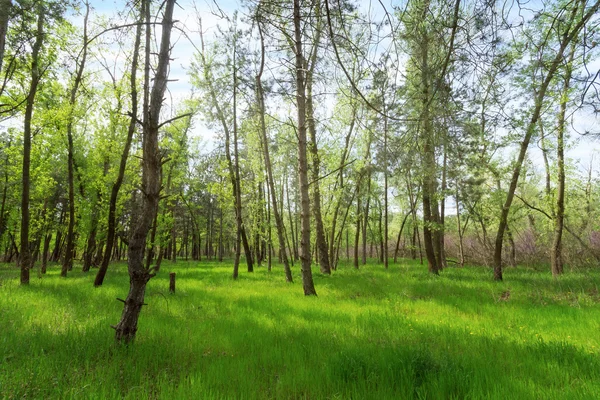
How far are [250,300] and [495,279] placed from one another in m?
8.72

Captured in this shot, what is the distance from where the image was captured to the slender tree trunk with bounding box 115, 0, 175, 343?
3.65 metres

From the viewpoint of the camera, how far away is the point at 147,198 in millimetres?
3721

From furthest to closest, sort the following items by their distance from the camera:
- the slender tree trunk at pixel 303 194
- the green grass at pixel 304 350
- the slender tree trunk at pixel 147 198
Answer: the slender tree trunk at pixel 303 194
the slender tree trunk at pixel 147 198
the green grass at pixel 304 350

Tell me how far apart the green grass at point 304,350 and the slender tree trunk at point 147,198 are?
42 centimetres

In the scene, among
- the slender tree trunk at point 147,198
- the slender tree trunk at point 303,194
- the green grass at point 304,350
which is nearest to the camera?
the green grass at point 304,350

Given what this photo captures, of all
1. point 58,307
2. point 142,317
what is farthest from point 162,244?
point 142,317

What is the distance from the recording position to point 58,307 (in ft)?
20.9

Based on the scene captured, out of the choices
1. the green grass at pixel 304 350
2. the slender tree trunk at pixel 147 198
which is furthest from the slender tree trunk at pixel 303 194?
the slender tree trunk at pixel 147 198

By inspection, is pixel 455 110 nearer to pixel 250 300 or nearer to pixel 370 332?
pixel 370 332

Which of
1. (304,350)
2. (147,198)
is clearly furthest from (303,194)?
(147,198)

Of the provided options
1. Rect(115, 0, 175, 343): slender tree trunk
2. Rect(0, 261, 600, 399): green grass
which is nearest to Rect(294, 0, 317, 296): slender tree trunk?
Rect(0, 261, 600, 399): green grass

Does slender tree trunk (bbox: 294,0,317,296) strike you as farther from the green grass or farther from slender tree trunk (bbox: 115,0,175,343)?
slender tree trunk (bbox: 115,0,175,343)

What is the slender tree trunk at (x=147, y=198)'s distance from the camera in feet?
12.0

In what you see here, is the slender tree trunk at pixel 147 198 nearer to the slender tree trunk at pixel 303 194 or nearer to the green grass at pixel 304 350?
the green grass at pixel 304 350
